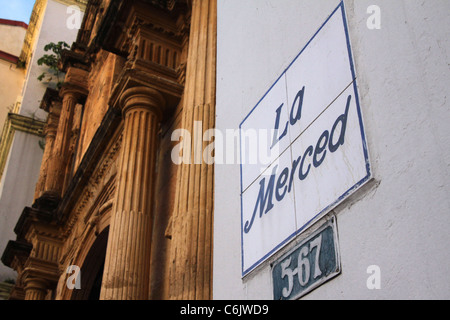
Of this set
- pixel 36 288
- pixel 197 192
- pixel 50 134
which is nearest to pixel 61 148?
pixel 50 134

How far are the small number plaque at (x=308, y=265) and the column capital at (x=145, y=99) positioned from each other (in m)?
4.90

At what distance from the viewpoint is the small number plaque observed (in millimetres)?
2656

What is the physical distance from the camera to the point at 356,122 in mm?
2703

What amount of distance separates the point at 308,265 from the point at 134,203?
14.6ft

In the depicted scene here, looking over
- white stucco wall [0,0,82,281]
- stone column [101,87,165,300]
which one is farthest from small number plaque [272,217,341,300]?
white stucco wall [0,0,82,281]

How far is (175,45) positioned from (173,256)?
4559 millimetres

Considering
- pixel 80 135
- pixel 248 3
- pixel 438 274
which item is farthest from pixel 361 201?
pixel 80 135

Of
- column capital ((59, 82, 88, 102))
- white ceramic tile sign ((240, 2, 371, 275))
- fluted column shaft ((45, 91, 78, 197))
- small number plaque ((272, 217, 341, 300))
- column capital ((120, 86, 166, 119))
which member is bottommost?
small number plaque ((272, 217, 341, 300))

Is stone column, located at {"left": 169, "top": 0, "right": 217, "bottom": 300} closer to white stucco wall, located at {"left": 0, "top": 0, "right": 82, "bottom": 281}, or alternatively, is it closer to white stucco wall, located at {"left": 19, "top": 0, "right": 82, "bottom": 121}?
white stucco wall, located at {"left": 0, "top": 0, "right": 82, "bottom": 281}

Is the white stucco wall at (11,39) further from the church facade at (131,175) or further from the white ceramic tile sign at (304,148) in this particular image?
the white ceramic tile sign at (304,148)

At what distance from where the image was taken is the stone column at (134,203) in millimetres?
6438

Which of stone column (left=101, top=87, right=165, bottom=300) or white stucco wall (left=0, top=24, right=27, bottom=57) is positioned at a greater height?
white stucco wall (left=0, top=24, right=27, bottom=57)
